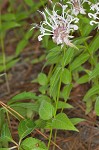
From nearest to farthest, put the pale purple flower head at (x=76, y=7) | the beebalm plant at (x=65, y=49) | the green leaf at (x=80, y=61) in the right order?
1. the beebalm plant at (x=65, y=49)
2. the pale purple flower head at (x=76, y=7)
3. the green leaf at (x=80, y=61)

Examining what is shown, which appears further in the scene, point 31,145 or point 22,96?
point 22,96

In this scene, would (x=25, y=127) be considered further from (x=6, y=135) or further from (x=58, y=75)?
(x=58, y=75)

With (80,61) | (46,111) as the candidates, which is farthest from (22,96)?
(80,61)

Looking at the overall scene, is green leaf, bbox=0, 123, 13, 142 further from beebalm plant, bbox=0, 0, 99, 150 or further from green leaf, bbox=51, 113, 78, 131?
green leaf, bbox=51, 113, 78, 131

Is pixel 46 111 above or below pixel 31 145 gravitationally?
above

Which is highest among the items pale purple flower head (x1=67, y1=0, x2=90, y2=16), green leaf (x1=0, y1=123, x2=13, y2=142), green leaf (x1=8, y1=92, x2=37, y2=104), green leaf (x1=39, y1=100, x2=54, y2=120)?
pale purple flower head (x1=67, y1=0, x2=90, y2=16)

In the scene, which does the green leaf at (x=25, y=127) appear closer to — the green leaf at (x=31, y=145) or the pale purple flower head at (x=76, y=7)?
the green leaf at (x=31, y=145)

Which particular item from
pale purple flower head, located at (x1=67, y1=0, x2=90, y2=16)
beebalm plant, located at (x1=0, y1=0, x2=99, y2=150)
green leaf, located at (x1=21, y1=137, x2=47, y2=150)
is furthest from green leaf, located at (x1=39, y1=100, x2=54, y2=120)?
pale purple flower head, located at (x1=67, y1=0, x2=90, y2=16)

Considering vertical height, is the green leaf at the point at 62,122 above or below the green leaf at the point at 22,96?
below

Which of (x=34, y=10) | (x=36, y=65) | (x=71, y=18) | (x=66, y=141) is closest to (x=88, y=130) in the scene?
(x=66, y=141)


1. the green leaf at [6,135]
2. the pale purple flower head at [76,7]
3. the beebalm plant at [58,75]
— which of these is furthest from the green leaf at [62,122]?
the pale purple flower head at [76,7]

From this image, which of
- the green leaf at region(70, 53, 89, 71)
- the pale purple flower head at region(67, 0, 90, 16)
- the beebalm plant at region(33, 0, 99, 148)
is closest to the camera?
the beebalm plant at region(33, 0, 99, 148)
